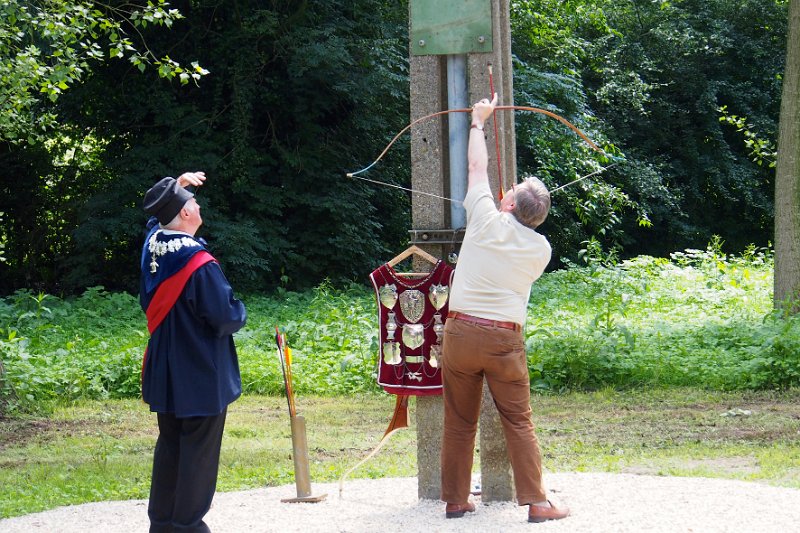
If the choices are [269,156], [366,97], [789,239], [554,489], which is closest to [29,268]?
[269,156]

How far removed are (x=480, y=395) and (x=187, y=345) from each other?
1497 millimetres

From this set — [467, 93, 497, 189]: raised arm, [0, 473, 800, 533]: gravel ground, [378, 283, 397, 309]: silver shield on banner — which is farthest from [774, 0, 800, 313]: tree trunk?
[467, 93, 497, 189]: raised arm

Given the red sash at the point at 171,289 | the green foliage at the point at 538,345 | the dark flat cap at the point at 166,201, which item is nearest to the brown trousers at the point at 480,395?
the red sash at the point at 171,289

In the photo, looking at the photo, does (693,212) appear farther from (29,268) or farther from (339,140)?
(29,268)

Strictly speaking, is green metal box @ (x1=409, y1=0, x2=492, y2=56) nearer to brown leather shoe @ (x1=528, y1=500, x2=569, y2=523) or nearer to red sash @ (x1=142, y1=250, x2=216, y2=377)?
red sash @ (x1=142, y1=250, x2=216, y2=377)

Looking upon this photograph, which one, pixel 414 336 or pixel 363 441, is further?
pixel 363 441

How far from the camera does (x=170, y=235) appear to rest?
15.2ft

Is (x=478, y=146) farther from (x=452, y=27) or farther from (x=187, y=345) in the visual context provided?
(x=187, y=345)

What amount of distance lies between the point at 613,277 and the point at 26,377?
8584 millimetres

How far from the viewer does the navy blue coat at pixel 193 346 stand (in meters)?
4.50

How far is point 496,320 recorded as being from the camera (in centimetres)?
490

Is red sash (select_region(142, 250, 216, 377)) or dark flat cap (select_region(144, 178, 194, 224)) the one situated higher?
dark flat cap (select_region(144, 178, 194, 224))

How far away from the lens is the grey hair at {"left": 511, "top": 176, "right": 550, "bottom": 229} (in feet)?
16.0

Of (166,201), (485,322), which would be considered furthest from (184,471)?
(485,322)
